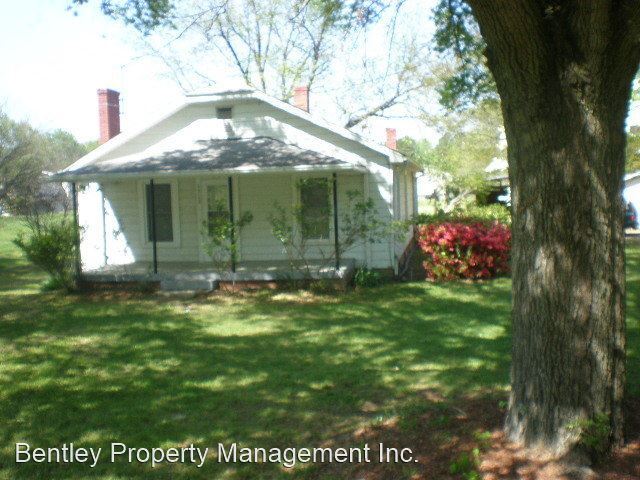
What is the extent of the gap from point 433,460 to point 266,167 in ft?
30.6

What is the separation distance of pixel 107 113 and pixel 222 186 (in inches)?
154

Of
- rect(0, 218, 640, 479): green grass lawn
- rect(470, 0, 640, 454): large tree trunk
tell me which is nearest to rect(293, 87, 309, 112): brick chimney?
rect(0, 218, 640, 479): green grass lawn

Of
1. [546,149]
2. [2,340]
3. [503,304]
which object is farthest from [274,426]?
[503,304]

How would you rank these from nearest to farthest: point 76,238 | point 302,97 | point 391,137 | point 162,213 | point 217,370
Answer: point 217,370
point 76,238
point 162,213
point 302,97
point 391,137

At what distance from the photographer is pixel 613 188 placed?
14.2 ft

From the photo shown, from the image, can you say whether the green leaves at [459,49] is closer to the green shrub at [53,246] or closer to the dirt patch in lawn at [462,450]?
the dirt patch in lawn at [462,450]

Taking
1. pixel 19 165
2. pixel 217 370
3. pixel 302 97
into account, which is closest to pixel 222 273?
pixel 302 97

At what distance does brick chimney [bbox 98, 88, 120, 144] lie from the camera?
1709 cm

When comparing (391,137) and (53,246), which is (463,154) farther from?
(53,246)

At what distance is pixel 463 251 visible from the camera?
14.1m

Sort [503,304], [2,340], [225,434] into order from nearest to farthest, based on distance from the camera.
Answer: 1. [225,434]
2. [2,340]
3. [503,304]

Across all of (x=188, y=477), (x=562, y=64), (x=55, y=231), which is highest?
(x=562, y=64)

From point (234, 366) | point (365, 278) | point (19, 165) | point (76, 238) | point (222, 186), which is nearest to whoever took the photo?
point (234, 366)

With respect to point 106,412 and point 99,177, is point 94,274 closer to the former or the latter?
point 99,177
